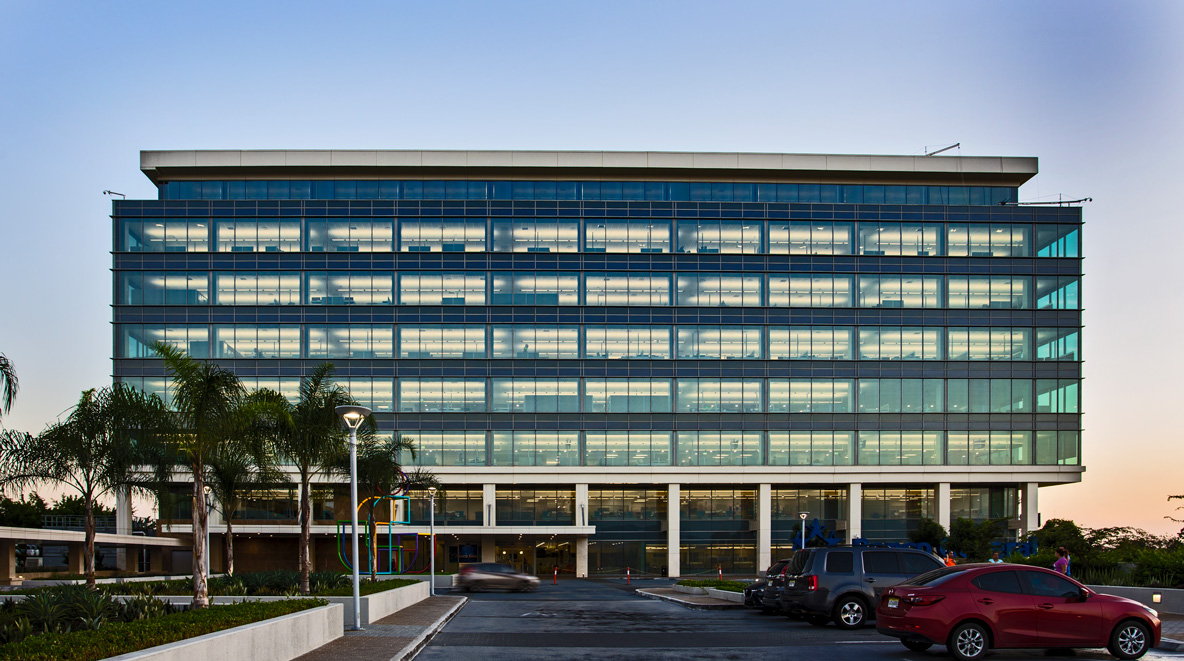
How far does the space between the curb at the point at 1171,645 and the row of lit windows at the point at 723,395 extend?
51.8m

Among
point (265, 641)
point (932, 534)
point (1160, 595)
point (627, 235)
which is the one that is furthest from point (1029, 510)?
point (265, 641)

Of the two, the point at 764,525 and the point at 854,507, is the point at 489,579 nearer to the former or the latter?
the point at 764,525

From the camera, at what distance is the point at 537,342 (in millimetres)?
70938

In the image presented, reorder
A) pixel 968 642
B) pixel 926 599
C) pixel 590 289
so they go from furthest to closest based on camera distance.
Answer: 1. pixel 590 289
2. pixel 926 599
3. pixel 968 642

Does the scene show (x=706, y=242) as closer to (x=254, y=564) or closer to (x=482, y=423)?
(x=482, y=423)

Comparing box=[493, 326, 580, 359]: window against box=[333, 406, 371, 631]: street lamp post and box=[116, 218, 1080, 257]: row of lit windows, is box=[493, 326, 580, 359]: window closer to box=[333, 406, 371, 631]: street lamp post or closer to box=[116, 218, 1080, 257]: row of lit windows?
box=[116, 218, 1080, 257]: row of lit windows

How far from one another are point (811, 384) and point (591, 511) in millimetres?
17570

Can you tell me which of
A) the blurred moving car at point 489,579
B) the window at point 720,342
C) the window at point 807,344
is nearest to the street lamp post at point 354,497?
the blurred moving car at point 489,579

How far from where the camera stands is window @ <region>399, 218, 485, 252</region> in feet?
235

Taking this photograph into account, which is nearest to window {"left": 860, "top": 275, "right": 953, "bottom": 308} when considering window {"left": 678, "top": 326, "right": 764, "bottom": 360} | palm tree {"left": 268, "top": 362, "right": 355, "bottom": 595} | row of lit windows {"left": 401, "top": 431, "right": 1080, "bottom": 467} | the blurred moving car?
window {"left": 678, "top": 326, "right": 764, "bottom": 360}

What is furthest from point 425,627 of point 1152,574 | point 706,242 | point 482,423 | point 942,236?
point 942,236

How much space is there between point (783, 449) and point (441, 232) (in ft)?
91.7

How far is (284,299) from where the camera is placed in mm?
70500

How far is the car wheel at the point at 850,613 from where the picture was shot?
2319 cm
